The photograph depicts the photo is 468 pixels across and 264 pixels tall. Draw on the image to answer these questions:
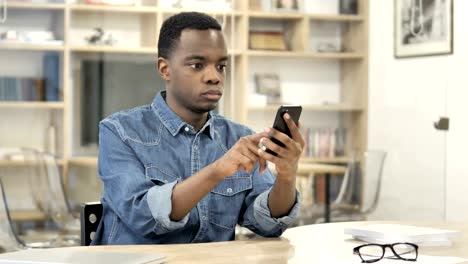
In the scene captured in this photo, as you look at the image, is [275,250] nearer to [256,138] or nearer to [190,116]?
[256,138]

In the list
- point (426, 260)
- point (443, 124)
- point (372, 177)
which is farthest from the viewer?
point (372, 177)

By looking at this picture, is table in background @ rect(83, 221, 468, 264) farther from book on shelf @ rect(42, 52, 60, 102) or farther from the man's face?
book on shelf @ rect(42, 52, 60, 102)

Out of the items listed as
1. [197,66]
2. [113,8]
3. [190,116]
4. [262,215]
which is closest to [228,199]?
[262,215]

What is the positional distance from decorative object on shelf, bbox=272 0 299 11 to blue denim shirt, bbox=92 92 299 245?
10.2 ft

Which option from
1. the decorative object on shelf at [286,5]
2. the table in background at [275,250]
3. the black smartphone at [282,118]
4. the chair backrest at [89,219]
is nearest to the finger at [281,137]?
the black smartphone at [282,118]

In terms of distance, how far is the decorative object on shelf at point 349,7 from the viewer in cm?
556

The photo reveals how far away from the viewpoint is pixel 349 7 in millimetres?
5586

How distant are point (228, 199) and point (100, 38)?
278 centimetres

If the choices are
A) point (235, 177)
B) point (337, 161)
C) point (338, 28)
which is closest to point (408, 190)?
point (337, 161)

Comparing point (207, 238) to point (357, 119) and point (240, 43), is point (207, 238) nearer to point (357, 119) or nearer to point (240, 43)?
point (240, 43)

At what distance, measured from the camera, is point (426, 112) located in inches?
213

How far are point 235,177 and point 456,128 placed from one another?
3176 mm

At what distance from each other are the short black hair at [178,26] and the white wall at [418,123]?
3.10 m

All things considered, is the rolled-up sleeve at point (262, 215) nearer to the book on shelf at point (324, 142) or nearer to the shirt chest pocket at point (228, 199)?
the shirt chest pocket at point (228, 199)
